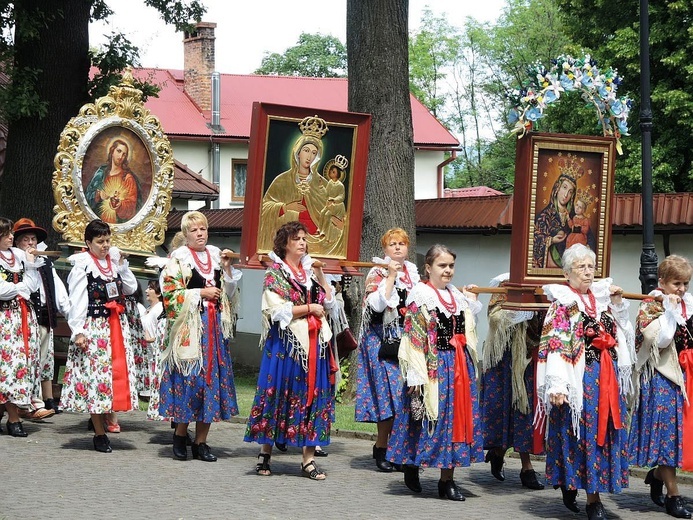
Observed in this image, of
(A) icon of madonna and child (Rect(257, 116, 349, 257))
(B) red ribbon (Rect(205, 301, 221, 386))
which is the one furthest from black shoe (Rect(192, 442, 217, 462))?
(A) icon of madonna and child (Rect(257, 116, 349, 257))

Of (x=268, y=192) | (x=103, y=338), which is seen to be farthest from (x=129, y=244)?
(x=268, y=192)

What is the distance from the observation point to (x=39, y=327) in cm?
1173

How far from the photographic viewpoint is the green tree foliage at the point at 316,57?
63.2 metres

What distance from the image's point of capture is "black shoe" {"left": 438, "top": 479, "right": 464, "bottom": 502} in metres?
8.35

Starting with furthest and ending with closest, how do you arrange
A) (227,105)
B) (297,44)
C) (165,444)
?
(297,44), (227,105), (165,444)

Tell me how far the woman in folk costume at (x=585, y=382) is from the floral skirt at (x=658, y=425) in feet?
1.03

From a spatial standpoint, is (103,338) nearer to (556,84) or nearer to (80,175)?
(80,175)

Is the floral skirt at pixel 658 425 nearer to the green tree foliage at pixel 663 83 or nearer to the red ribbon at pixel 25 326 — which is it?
the red ribbon at pixel 25 326

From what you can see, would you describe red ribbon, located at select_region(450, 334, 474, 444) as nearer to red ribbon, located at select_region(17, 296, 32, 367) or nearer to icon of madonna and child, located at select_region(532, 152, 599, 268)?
icon of madonna and child, located at select_region(532, 152, 599, 268)

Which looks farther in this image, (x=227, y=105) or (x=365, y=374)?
(x=227, y=105)

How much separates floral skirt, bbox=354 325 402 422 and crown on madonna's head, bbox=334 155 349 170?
145cm

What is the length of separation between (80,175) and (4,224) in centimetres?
107

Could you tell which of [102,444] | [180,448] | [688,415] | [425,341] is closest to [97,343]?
[102,444]

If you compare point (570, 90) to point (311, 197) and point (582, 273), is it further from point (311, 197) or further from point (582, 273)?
point (311, 197)
